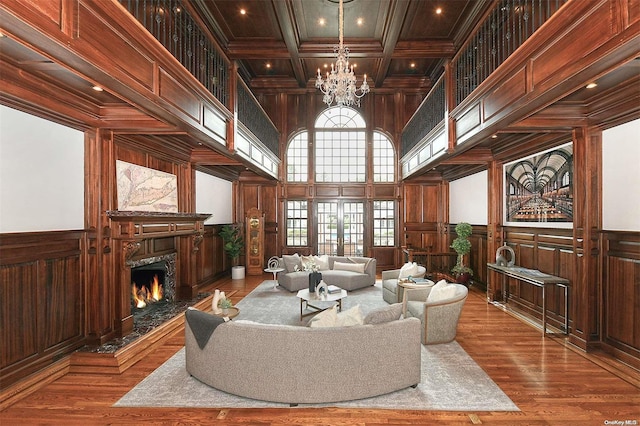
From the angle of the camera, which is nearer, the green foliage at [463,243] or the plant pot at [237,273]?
the green foliage at [463,243]

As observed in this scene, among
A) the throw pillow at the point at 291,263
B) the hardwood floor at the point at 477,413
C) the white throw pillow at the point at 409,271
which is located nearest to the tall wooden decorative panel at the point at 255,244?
the throw pillow at the point at 291,263

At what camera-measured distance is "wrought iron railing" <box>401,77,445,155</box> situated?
19.5ft

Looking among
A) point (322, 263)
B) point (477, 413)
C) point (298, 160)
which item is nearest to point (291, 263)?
point (322, 263)

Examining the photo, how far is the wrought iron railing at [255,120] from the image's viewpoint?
6113 mm

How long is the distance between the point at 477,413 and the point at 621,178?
3.13m

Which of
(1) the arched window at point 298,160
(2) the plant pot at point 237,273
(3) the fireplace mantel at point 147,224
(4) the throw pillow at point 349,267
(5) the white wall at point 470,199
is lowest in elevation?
(2) the plant pot at point 237,273

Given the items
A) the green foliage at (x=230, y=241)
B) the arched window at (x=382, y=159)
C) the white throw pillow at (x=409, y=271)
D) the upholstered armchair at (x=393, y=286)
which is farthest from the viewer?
the arched window at (x=382, y=159)

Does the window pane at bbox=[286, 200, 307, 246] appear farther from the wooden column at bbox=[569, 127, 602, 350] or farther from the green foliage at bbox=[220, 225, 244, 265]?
the wooden column at bbox=[569, 127, 602, 350]

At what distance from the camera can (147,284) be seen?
553cm

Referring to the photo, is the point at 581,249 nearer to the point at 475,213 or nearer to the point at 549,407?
the point at 549,407

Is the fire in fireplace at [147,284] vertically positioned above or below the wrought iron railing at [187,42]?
below

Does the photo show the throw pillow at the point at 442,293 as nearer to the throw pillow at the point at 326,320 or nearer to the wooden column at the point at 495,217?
the throw pillow at the point at 326,320

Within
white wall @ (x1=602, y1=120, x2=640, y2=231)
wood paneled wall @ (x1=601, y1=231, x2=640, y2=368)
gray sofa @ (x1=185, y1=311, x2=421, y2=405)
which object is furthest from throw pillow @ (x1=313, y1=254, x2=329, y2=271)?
white wall @ (x1=602, y1=120, x2=640, y2=231)

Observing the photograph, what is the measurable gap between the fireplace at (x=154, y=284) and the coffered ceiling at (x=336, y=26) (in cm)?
430
